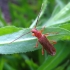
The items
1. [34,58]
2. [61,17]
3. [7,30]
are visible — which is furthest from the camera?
[34,58]

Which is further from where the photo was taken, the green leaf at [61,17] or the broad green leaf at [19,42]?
the green leaf at [61,17]

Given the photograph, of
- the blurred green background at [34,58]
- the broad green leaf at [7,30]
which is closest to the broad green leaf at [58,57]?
the blurred green background at [34,58]

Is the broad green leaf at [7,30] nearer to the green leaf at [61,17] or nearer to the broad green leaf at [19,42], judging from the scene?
the broad green leaf at [19,42]

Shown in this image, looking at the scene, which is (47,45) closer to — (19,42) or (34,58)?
(19,42)

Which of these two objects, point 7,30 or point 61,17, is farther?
point 61,17

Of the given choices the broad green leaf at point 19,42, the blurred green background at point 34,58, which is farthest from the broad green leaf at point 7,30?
the blurred green background at point 34,58

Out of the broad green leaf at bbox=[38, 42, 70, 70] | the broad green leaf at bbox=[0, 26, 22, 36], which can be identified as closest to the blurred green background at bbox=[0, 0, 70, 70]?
the broad green leaf at bbox=[38, 42, 70, 70]

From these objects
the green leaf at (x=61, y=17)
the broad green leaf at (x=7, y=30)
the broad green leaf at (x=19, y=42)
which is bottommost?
the broad green leaf at (x=19, y=42)

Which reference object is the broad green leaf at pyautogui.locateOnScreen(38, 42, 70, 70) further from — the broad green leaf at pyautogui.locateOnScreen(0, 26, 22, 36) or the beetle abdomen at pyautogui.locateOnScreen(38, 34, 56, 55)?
the broad green leaf at pyautogui.locateOnScreen(0, 26, 22, 36)

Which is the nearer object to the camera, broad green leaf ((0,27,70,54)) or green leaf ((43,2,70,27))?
broad green leaf ((0,27,70,54))

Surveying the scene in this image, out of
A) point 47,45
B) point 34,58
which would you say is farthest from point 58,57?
point 34,58

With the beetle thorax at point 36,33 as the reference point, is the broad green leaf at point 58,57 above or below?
below

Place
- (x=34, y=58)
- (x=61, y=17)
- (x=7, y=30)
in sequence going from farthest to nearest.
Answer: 1. (x=34, y=58)
2. (x=61, y=17)
3. (x=7, y=30)
